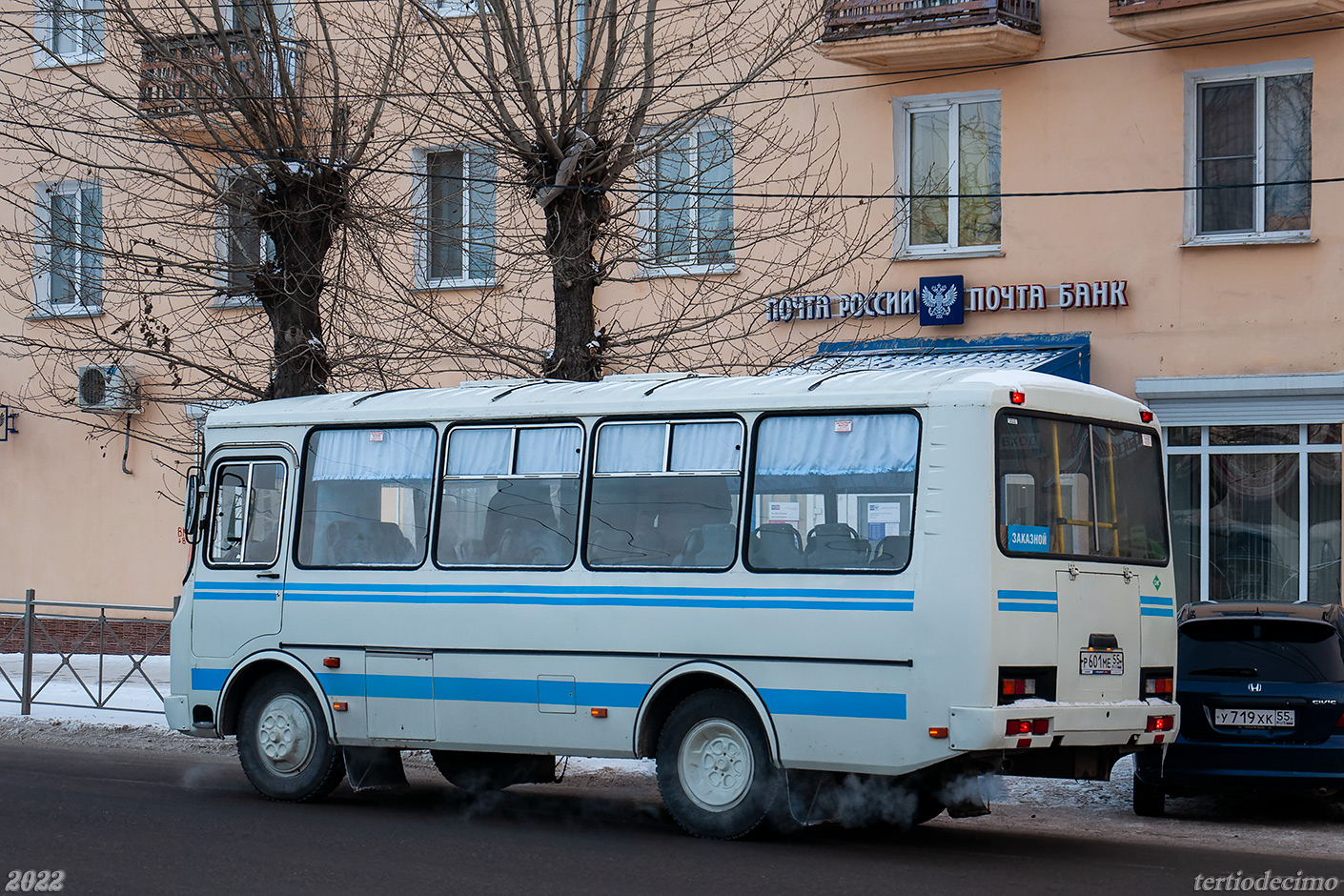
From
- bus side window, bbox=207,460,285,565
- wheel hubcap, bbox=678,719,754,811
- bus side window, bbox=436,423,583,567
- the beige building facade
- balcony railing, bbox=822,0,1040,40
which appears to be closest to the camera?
wheel hubcap, bbox=678,719,754,811

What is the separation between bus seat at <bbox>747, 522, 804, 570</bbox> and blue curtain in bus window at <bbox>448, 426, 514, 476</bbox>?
1974 millimetres

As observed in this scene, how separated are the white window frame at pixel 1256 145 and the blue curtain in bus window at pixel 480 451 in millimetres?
9914

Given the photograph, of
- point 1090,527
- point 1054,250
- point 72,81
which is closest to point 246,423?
point 1090,527

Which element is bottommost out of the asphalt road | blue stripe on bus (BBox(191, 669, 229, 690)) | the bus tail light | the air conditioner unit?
the asphalt road

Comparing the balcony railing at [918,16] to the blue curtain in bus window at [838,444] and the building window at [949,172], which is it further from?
the blue curtain in bus window at [838,444]

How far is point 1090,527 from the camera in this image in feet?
32.4

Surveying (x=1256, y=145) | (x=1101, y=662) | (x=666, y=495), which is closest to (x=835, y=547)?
(x=666, y=495)

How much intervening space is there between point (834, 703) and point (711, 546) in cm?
125

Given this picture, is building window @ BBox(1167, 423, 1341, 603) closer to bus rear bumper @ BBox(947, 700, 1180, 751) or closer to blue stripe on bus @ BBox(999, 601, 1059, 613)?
bus rear bumper @ BBox(947, 700, 1180, 751)

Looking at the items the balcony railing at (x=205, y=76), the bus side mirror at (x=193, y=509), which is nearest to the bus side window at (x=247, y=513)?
the bus side mirror at (x=193, y=509)

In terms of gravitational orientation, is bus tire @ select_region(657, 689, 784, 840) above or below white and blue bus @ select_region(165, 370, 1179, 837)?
below

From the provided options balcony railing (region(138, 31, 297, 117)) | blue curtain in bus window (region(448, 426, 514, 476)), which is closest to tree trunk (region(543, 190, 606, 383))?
balcony railing (region(138, 31, 297, 117))

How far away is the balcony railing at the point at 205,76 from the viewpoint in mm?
16047

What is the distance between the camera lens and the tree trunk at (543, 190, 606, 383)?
49.6 feet
